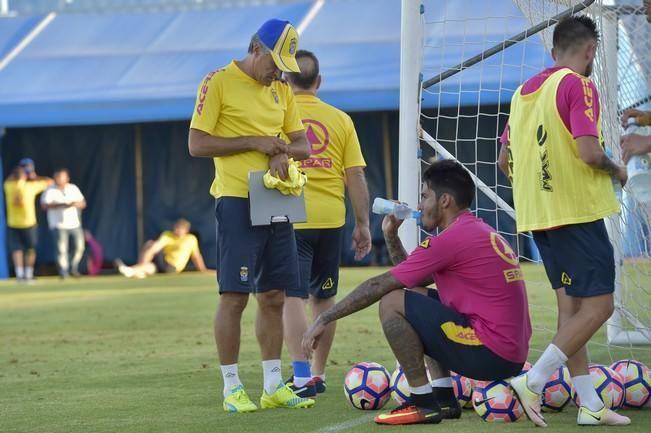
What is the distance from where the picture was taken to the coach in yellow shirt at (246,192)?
6.87 metres

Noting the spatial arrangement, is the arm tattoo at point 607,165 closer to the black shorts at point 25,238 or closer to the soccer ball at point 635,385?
the soccer ball at point 635,385

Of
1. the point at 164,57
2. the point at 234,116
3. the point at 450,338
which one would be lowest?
the point at 450,338

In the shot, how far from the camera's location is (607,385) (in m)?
6.52

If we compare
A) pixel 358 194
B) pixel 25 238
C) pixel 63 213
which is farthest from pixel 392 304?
pixel 25 238

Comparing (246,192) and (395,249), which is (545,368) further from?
(246,192)

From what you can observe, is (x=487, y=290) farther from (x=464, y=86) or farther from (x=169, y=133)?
(x=169, y=133)

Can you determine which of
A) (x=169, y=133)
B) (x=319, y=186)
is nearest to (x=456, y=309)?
(x=319, y=186)

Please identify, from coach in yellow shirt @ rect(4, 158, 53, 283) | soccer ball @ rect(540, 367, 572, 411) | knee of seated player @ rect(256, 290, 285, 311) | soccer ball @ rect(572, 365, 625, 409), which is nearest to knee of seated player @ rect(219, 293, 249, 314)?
knee of seated player @ rect(256, 290, 285, 311)

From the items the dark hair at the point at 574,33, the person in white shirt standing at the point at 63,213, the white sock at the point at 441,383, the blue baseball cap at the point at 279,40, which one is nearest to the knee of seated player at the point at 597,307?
the white sock at the point at 441,383

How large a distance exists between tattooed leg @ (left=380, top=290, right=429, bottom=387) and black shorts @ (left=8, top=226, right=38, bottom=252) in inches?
742

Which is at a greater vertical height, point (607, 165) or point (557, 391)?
point (607, 165)

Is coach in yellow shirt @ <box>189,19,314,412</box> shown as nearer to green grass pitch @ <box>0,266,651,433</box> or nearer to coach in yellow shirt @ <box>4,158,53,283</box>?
green grass pitch @ <box>0,266,651,433</box>

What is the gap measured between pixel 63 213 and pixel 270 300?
17.7 m

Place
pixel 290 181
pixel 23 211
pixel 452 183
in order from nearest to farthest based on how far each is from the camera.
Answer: pixel 452 183 → pixel 290 181 → pixel 23 211
